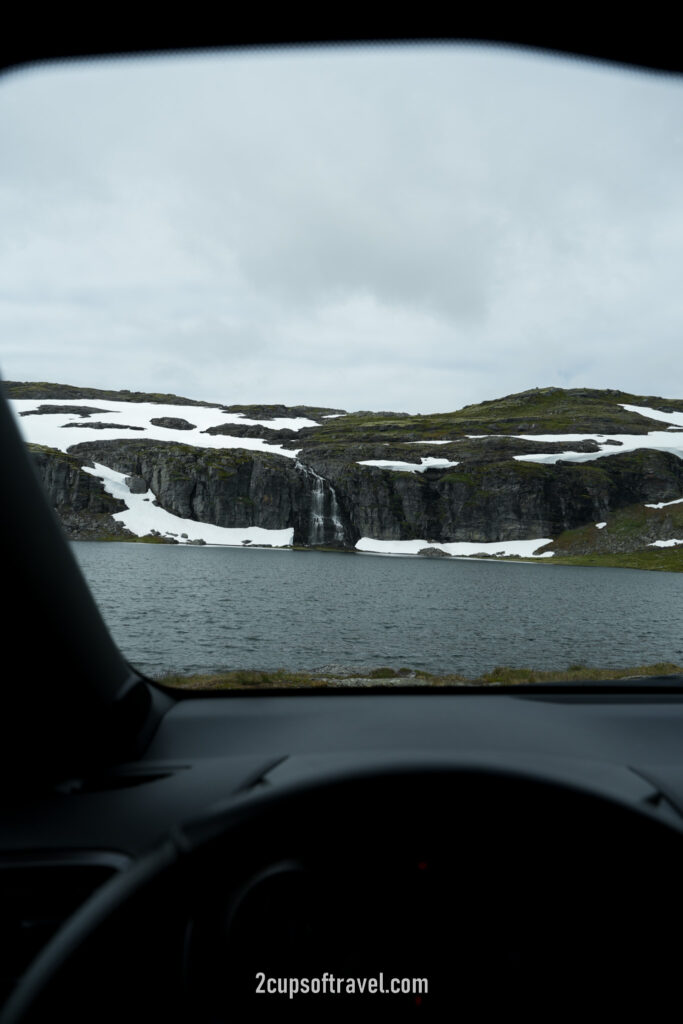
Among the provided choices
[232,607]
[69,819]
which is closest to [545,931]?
[69,819]

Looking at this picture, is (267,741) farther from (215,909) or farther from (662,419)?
(662,419)

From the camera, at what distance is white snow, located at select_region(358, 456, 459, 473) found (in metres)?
144

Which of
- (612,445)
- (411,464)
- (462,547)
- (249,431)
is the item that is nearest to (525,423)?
(612,445)

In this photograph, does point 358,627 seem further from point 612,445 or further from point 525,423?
point 525,423

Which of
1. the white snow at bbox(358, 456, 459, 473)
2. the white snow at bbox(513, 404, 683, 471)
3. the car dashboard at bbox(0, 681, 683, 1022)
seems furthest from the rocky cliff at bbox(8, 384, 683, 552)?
the car dashboard at bbox(0, 681, 683, 1022)

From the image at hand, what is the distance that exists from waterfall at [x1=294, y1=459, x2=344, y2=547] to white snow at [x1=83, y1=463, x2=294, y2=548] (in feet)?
18.8

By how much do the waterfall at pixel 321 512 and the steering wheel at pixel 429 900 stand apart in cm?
11810

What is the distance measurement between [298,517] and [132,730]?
12226 centimetres

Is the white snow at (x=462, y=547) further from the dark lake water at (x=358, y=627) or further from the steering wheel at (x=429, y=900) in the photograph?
the steering wheel at (x=429, y=900)

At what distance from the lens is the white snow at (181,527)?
101 m

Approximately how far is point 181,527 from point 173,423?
47.3 meters

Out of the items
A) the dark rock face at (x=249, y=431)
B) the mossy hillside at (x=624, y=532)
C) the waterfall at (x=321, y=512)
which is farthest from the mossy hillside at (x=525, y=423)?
the mossy hillside at (x=624, y=532)

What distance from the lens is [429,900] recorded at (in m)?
1.66

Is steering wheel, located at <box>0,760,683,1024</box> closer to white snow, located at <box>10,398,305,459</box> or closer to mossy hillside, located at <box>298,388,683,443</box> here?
white snow, located at <box>10,398,305,459</box>
